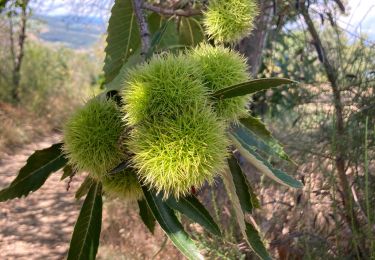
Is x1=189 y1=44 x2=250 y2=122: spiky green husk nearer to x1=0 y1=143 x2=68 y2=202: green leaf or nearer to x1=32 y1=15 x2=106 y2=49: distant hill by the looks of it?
x1=0 y1=143 x2=68 y2=202: green leaf

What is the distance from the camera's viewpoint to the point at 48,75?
31.3 feet

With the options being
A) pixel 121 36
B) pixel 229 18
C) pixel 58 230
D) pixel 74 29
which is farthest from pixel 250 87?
pixel 74 29

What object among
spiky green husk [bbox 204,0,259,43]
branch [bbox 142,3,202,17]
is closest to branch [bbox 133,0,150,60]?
branch [bbox 142,3,202,17]

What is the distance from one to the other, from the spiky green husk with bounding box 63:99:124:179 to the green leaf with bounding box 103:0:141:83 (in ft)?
1.64

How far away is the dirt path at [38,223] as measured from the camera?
3.71 meters

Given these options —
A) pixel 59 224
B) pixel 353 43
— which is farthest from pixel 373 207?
pixel 59 224

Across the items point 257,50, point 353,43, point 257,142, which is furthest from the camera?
point 257,50

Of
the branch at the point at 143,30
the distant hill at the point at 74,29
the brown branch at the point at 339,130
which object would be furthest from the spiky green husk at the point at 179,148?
the distant hill at the point at 74,29

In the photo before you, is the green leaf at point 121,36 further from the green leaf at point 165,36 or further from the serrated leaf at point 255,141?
the serrated leaf at point 255,141

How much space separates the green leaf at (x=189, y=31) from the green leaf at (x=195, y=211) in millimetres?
571

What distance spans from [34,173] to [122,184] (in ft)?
0.95

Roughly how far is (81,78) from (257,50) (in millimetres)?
9896

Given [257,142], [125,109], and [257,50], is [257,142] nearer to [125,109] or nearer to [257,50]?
[125,109]

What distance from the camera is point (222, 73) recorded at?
1.02 m
